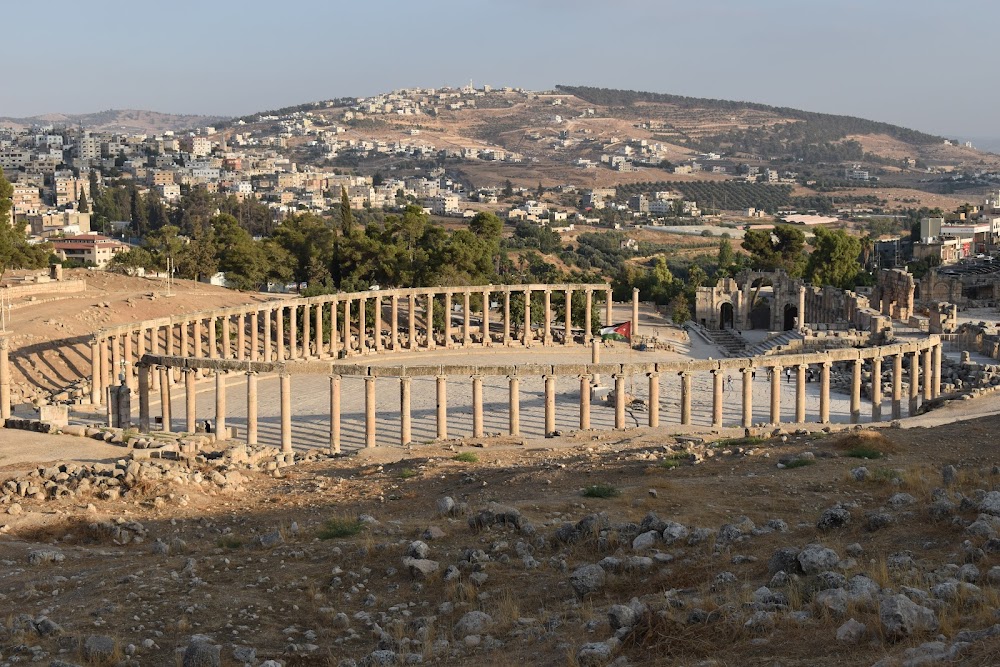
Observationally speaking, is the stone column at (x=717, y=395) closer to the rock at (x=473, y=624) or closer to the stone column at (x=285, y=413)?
the stone column at (x=285, y=413)

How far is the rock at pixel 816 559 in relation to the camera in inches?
582

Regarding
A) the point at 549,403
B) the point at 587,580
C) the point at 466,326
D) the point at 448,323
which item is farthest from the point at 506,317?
the point at 587,580

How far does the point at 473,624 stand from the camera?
48.4 feet

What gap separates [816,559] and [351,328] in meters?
50.7

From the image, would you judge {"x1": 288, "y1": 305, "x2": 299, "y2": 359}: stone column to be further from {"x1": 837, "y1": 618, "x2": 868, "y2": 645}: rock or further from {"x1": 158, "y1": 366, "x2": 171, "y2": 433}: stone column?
{"x1": 837, "y1": 618, "x2": 868, "y2": 645}: rock

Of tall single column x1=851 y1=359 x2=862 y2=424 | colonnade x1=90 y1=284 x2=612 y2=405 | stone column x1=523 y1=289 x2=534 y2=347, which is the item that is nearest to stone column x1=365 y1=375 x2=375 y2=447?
colonnade x1=90 y1=284 x2=612 y2=405

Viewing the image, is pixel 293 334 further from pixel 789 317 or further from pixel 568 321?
pixel 789 317

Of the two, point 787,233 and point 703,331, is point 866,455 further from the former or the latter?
point 787,233

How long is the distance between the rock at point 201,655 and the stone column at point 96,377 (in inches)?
1216

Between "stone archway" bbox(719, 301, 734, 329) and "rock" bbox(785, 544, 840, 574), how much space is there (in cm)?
5962

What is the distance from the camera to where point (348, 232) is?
77750 mm

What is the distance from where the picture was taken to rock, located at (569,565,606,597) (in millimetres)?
15672

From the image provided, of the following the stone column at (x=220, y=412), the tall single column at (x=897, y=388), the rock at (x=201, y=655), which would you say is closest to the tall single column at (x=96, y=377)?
the stone column at (x=220, y=412)

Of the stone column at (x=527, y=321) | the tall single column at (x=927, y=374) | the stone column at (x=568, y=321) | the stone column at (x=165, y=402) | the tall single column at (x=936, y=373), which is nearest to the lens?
the stone column at (x=165, y=402)
